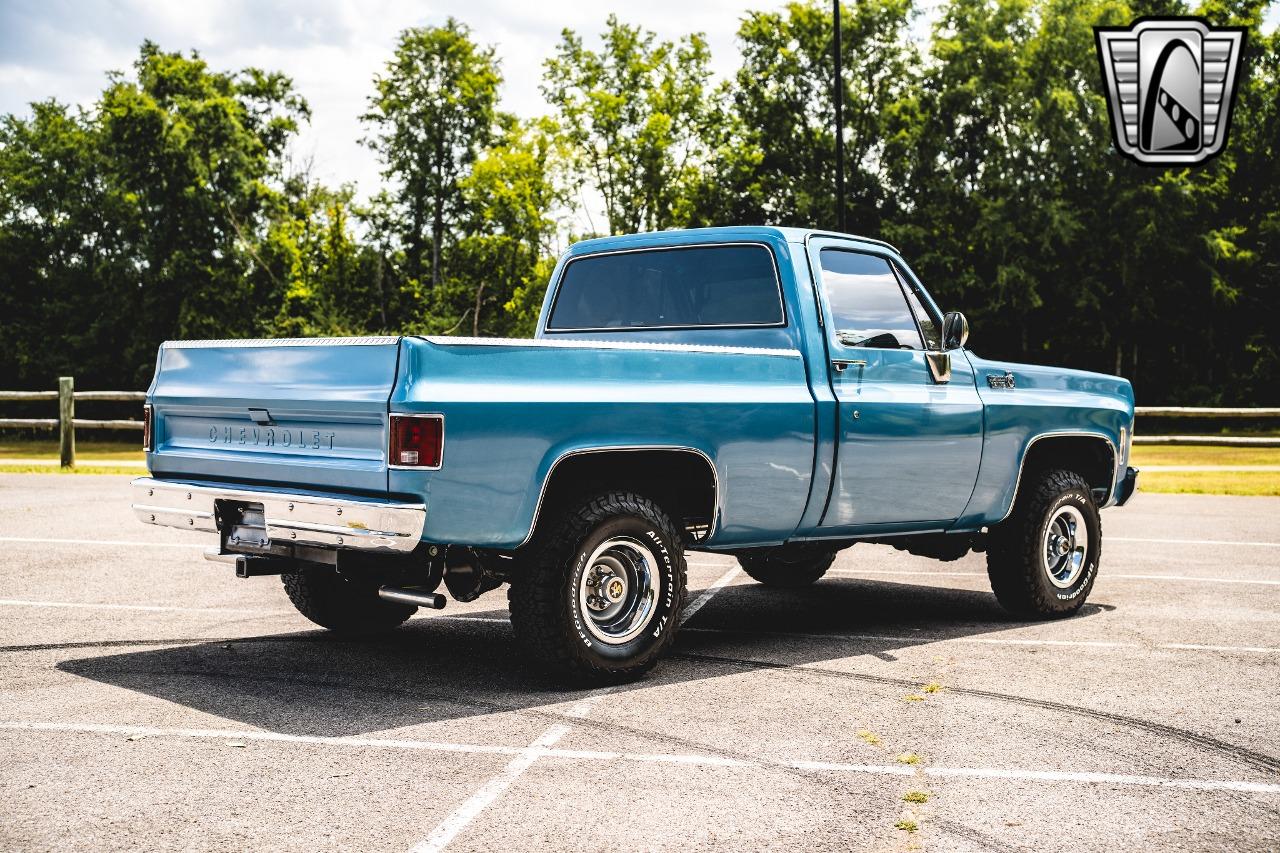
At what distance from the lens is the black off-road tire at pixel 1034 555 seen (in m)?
8.04

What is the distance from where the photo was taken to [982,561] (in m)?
11.6

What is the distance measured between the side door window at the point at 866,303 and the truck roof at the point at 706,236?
5.7 inches

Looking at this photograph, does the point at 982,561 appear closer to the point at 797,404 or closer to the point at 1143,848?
the point at 797,404

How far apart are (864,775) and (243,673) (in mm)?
3033

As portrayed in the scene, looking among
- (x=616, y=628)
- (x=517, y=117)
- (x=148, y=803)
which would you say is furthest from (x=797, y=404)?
(x=517, y=117)

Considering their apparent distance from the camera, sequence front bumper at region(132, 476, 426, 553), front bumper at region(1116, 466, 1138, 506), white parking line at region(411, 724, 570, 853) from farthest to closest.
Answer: front bumper at region(1116, 466, 1138, 506)
front bumper at region(132, 476, 426, 553)
white parking line at region(411, 724, 570, 853)

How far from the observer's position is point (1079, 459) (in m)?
8.87

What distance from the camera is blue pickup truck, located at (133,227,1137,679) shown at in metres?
5.45

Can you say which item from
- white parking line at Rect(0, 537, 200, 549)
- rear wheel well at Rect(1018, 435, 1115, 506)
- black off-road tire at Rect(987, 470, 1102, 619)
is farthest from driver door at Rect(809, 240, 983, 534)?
white parking line at Rect(0, 537, 200, 549)

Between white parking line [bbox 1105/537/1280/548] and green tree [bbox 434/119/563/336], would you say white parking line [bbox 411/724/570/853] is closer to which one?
white parking line [bbox 1105/537/1280/548]

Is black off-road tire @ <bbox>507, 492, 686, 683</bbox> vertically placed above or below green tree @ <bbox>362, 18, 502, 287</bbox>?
below

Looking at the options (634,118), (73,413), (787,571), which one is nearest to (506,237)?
(634,118)

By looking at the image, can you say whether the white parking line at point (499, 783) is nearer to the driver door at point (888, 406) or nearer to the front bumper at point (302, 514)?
the front bumper at point (302, 514)

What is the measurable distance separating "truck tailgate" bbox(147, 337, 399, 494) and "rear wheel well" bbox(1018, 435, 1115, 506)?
4.35 m
